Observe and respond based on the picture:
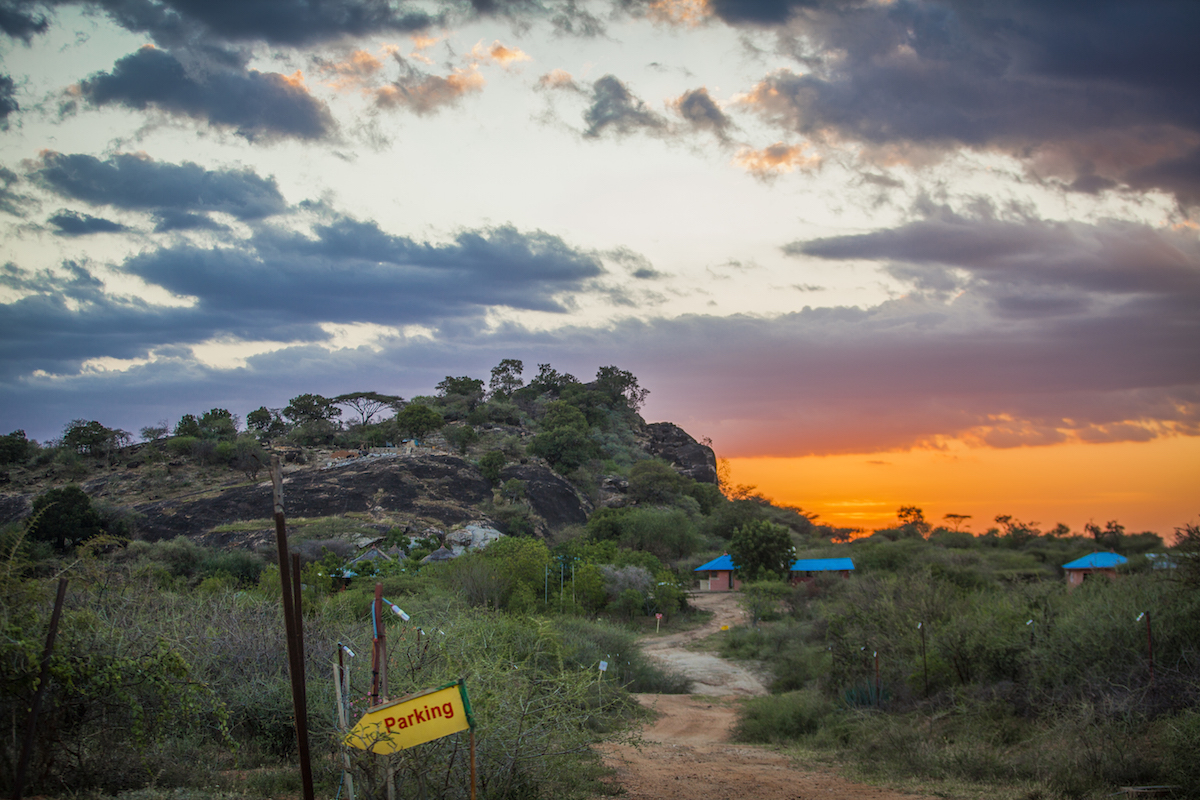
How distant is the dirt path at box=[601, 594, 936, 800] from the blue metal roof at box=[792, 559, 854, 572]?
25564 mm

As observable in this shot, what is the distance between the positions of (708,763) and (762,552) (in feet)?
131

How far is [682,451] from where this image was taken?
118 m

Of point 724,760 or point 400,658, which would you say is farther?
point 724,760

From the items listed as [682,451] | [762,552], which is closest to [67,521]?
[762,552]

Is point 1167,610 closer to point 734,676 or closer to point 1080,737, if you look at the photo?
point 1080,737

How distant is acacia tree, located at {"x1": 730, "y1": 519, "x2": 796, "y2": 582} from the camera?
5212 cm

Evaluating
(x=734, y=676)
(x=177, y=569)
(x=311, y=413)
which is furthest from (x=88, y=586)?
(x=311, y=413)

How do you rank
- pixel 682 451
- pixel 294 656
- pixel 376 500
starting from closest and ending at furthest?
pixel 294 656 < pixel 376 500 < pixel 682 451

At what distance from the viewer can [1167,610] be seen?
13.9 meters

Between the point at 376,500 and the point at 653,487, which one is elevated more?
the point at 376,500

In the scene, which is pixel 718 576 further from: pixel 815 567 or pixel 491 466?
pixel 491 466

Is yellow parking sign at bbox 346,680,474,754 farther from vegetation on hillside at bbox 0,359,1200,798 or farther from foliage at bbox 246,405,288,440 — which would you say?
foliage at bbox 246,405,288,440

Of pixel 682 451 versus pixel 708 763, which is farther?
pixel 682 451

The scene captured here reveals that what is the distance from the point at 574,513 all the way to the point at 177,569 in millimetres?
34550
